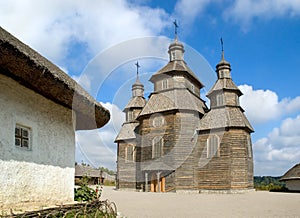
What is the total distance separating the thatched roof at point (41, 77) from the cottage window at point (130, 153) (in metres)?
26.6

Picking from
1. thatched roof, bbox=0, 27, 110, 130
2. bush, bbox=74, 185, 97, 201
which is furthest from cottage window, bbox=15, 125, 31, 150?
bush, bbox=74, 185, 97, 201

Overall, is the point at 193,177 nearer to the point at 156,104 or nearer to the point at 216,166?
the point at 216,166

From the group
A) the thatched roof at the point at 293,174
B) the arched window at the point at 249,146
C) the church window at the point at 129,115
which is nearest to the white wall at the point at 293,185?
the thatched roof at the point at 293,174

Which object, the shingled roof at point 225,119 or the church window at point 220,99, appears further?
the church window at point 220,99

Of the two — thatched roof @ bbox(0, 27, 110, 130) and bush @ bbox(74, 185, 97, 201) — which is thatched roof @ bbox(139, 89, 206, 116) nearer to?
bush @ bbox(74, 185, 97, 201)

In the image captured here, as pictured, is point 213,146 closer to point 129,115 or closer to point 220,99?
point 220,99

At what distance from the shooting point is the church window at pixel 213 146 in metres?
28.0

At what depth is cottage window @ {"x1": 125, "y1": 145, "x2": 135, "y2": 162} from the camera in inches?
1369

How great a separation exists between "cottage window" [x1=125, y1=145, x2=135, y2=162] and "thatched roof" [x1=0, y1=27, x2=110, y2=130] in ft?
87.4

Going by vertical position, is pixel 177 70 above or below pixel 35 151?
above

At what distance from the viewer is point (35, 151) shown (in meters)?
6.52

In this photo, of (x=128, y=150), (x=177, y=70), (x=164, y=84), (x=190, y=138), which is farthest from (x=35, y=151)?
(x=128, y=150)

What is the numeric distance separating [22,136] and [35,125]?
384 millimetres

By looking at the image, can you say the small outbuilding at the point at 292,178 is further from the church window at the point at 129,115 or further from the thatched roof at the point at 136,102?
the church window at the point at 129,115
